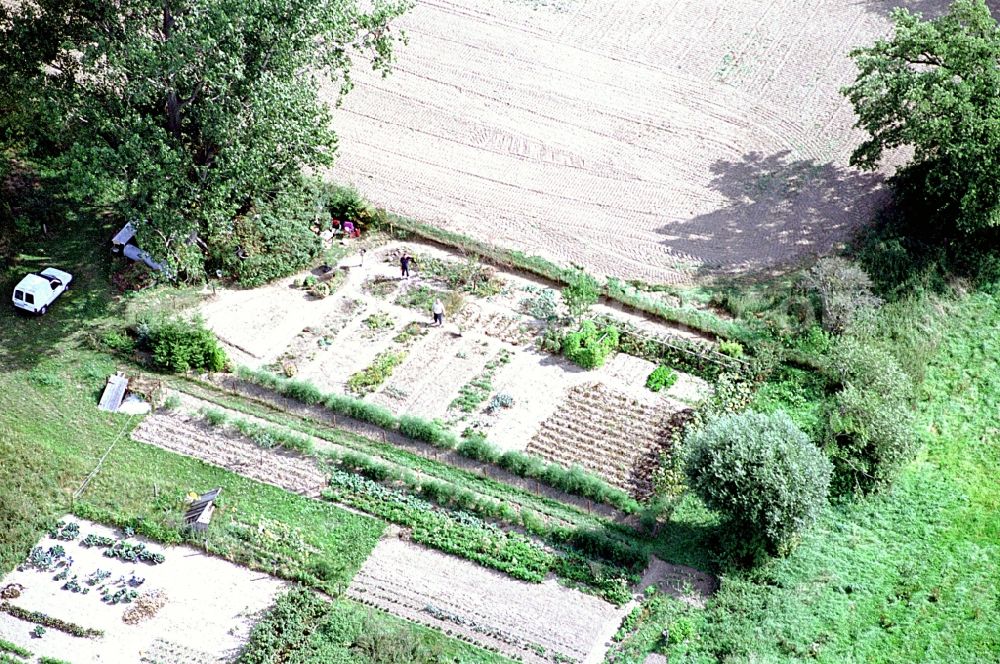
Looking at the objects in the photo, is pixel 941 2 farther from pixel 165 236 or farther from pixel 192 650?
pixel 192 650

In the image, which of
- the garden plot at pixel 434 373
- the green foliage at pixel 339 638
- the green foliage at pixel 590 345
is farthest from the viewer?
the green foliage at pixel 590 345

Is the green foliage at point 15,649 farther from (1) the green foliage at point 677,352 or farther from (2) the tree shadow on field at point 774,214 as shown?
(2) the tree shadow on field at point 774,214

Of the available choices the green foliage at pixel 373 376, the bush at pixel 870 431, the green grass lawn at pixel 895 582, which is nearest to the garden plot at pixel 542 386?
the green foliage at pixel 373 376

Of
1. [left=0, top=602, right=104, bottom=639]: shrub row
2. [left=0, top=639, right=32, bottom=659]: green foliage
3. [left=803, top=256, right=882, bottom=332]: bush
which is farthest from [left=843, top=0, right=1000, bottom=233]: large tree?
[left=0, top=639, right=32, bottom=659]: green foliage

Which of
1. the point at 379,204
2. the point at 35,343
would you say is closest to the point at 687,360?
the point at 379,204

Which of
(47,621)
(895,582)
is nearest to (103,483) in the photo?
(47,621)

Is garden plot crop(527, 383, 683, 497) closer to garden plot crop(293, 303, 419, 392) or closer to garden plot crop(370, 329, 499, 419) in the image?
garden plot crop(370, 329, 499, 419)

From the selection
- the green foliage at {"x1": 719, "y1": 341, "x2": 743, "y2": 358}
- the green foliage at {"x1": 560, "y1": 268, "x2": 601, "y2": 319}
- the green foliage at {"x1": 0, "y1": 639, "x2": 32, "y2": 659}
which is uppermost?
the green foliage at {"x1": 719, "y1": 341, "x2": 743, "y2": 358}
